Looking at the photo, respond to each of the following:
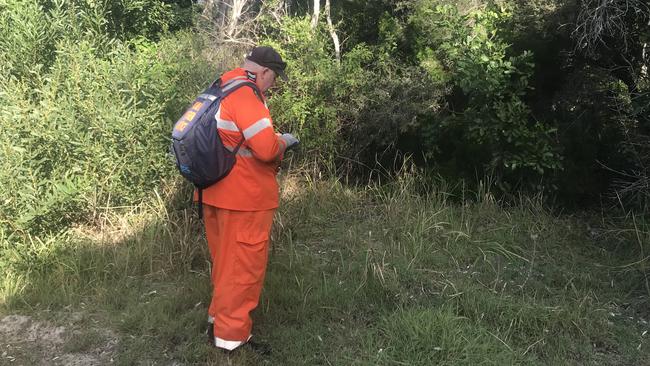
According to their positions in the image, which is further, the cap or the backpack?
the cap

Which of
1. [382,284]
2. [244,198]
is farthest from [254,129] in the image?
[382,284]

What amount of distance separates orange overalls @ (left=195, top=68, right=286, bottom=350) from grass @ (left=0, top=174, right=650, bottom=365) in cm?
31

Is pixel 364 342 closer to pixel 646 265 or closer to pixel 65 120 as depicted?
pixel 646 265

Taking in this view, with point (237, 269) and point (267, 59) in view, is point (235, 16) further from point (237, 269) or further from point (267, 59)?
point (237, 269)

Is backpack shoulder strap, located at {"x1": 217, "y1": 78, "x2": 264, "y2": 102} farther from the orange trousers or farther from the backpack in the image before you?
the orange trousers

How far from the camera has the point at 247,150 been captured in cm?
327

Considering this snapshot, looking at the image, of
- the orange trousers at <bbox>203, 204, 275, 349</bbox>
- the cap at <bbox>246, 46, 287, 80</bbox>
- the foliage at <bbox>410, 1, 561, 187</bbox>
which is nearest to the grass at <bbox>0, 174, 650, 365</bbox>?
the orange trousers at <bbox>203, 204, 275, 349</bbox>

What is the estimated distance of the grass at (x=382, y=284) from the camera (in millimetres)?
3691

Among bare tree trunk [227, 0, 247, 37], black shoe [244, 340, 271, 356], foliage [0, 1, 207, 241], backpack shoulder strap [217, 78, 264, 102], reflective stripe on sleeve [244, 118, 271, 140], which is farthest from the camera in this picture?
bare tree trunk [227, 0, 247, 37]

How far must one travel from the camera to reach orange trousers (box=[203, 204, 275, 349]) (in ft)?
11.0

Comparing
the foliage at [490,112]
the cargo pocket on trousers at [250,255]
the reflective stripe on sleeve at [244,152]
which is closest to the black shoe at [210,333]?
the cargo pocket on trousers at [250,255]

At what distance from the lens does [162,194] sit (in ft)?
18.4

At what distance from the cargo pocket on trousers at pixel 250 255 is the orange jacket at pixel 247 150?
17cm

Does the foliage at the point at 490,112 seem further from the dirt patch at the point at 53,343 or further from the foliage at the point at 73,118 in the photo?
the dirt patch at the point at 53,343
